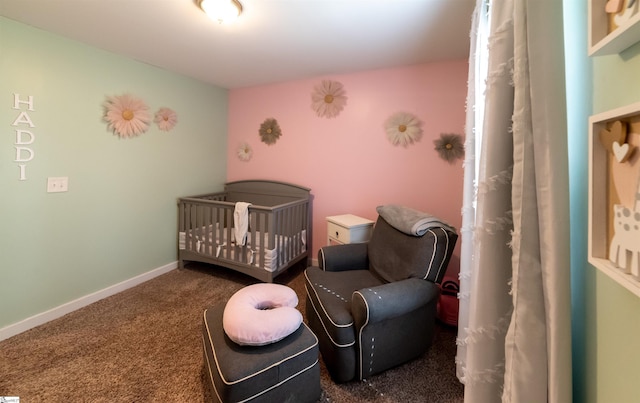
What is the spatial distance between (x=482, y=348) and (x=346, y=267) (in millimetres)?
1438

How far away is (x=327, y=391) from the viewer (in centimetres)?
152

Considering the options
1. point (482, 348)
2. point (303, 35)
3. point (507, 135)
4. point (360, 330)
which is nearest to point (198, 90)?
point (303, 35)

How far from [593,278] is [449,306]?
5.55ft

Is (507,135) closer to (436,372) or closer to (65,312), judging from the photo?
(436,372)

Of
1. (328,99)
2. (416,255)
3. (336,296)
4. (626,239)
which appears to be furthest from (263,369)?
(328,99)

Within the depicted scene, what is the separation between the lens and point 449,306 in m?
2.16

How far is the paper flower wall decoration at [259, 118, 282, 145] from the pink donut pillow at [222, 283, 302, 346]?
7.44ft

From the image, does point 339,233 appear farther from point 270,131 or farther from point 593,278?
point 593,278

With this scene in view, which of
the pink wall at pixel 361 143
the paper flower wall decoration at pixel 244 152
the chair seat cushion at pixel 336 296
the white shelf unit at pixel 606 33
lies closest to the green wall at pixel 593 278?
the white shelf unit at pixel 606 33

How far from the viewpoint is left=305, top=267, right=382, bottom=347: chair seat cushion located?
4.95 ft

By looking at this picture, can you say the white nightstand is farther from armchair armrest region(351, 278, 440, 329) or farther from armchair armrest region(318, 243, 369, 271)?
armchair armrest region(351, 278, 440, 329)

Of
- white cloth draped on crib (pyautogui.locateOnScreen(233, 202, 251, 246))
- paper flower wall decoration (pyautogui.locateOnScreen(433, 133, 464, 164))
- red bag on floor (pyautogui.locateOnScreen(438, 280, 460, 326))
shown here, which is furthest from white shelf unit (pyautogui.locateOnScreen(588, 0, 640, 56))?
white cloth draped on crib (pyautogui.locateOnScreen(233, 202, 251, 246))

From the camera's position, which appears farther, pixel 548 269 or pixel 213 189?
pixel 213 189

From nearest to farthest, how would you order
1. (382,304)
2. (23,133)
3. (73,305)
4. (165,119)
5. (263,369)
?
1. (263,369)
2. (382,304)
3. (23,133)
4. (73,305)
5. (165,119)
